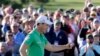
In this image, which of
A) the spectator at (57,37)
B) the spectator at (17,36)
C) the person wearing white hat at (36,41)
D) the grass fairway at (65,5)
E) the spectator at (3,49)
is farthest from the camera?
the grass fairway at (65,5)

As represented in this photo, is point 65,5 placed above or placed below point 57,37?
below

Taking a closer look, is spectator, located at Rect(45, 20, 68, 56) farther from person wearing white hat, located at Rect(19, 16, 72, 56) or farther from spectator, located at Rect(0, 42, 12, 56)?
person wearing white hat, located at Rect(19, 16, 72, 56)

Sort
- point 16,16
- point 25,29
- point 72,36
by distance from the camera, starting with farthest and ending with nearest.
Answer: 1. point 16,16
2. point 72,36
3. point 25,29

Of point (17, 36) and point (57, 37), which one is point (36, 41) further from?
point (57, 37)

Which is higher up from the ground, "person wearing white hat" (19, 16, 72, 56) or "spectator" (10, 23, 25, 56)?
"person wearing white hat" (19, 16, 72, 56)

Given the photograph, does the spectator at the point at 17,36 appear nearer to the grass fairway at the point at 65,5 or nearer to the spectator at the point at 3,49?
the spectator at the point at 3,49

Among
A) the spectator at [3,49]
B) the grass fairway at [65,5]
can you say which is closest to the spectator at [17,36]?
the spectator at [3,49]

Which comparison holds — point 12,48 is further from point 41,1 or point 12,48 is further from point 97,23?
point 41,1

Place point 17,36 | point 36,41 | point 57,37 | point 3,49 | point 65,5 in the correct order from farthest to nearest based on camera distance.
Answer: point 65,5 → point 57,37 → point 17,36 → point 3,49 → point 36,41

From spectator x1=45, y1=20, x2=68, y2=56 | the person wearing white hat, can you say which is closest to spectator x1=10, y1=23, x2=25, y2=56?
spectator x1=45, y1=20, x2=68, y2=56

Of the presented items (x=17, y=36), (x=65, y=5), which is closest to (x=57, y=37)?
(x=17, y=36)

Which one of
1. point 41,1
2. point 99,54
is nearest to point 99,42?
point 99,54

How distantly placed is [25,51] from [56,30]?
364 cm

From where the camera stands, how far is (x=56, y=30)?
11.8 metres
